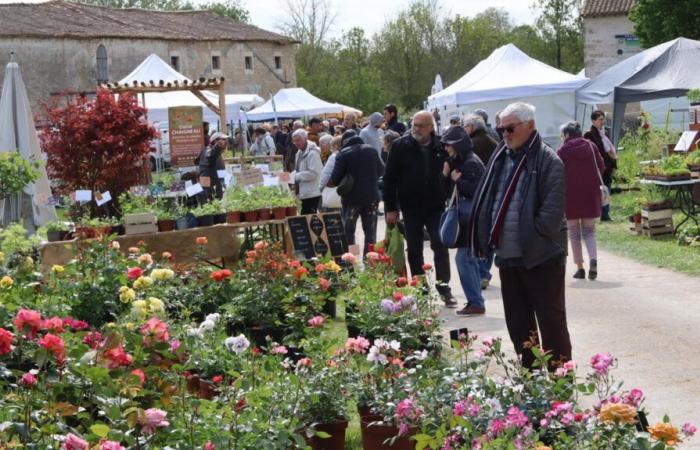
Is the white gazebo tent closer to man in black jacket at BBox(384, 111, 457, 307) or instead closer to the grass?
the grass

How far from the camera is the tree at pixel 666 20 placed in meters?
43.6

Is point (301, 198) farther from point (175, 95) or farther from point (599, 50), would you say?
point (599, 50)

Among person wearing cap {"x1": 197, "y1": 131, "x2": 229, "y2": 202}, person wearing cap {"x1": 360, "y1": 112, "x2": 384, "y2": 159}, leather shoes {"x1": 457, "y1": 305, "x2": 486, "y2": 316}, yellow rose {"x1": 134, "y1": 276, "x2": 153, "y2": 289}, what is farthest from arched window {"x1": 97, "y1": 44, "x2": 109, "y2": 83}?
yellow rose {"x1": 134, "y1": 276, "x2": 153, "y2": 289}

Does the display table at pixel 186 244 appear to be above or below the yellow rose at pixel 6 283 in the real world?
below

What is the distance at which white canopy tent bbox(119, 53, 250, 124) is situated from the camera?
27156 mm

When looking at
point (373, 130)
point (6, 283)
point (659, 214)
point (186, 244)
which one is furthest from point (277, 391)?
point (373, 130)

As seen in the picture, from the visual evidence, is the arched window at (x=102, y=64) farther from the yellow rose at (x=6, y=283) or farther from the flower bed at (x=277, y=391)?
the flower bed at (x=277, y=391)

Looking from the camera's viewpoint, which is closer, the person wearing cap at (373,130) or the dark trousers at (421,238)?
the dark trousers at (421,238)

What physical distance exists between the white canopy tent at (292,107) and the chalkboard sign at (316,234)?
25683mm

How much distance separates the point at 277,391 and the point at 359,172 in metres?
7.43

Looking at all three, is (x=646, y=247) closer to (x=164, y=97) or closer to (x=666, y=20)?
(x=164, y=97)

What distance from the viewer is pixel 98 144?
1457 centimetres

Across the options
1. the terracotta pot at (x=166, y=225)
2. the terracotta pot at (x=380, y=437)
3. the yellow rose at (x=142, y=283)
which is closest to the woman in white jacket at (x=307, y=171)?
the terracotta pot at (x=166, y=225)

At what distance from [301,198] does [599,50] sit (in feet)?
157
